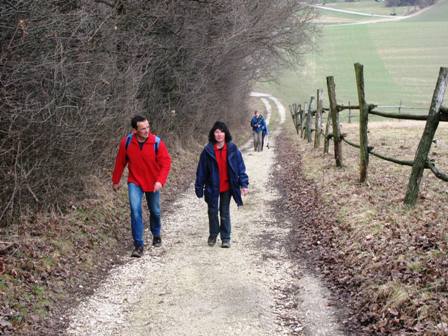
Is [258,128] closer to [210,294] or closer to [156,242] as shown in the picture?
[156,242]

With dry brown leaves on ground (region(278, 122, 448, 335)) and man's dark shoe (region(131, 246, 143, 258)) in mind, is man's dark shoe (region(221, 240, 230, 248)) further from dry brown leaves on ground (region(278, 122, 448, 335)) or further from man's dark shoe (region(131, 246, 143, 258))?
man's dark shoe (region(131, 246, 143, 258))

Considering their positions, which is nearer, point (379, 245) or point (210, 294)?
point (210, 294)

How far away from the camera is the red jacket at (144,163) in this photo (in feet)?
23.9

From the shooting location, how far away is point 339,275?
6191mm

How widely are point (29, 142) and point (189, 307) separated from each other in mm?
3145

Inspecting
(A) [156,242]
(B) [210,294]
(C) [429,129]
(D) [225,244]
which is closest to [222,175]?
(D) [225,244]

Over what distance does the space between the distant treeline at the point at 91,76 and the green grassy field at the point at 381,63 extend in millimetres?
26026

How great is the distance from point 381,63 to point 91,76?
62.1 meters

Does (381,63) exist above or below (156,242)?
above

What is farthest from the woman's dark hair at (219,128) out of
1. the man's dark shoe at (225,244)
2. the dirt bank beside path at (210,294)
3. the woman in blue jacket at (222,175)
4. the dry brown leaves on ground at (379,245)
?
the dry brown leaves on ground at (379,245)

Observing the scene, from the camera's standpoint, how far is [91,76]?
28.1 ft

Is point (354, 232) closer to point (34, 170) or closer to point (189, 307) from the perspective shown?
point (189, 307)

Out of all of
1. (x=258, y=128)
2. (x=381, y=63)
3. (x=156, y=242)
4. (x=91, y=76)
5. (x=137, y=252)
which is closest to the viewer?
(x=137, y=252)

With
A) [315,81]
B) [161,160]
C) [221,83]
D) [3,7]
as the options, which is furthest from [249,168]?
[315,81]
